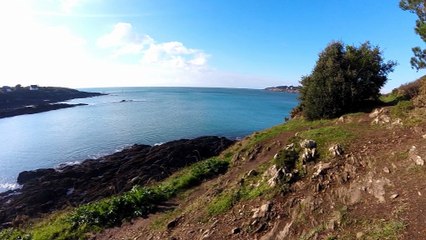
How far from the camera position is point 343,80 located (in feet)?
64.4

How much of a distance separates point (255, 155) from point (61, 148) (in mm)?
32149

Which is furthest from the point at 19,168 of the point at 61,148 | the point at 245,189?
the point at 245,189

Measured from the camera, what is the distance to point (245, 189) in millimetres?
13578

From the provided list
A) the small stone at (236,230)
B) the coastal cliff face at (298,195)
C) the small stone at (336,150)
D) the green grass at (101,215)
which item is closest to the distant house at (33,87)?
the coastal cliff face at (298,195)

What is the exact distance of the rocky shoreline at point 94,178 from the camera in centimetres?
2206

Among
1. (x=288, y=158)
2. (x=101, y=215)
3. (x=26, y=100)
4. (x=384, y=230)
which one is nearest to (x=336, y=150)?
(x=288, y=158)

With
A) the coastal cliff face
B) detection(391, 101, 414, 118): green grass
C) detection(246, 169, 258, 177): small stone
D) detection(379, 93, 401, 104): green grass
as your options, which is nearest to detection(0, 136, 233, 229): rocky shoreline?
the coastal cliff face

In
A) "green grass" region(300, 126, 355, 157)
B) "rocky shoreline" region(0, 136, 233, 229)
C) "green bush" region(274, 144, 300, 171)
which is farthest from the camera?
"rocky shoreline" region(0, 136, 233, 229)

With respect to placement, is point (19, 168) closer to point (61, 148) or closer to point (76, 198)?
point (61, 148)

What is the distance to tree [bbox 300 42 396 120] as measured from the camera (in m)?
19.6

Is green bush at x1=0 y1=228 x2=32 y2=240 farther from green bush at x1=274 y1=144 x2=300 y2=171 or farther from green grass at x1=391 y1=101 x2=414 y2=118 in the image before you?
green grass at x1=391 y1=101 x2=414 y2=118

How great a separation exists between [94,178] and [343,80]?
68.4ft

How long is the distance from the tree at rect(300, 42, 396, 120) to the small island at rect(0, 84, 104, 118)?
A: 85.4 metres

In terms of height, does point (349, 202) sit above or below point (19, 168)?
above
